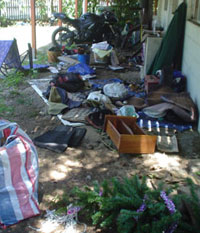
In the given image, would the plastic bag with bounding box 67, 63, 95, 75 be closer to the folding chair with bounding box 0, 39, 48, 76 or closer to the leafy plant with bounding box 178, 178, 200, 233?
the folding chair with bounding box 0, 39, 48, 76

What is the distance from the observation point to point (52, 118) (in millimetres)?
5059

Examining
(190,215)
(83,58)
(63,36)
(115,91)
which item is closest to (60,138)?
(115,91)

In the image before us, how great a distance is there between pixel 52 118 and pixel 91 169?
1653mm

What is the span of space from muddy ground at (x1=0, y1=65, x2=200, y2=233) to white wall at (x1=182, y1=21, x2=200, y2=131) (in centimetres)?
87

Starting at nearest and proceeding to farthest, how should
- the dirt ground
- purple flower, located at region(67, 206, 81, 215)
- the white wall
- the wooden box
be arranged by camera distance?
1. purple flower, located at region(67, 206, 81, 215)
2. the dirt ground
3. the wooden box
4. the white wall

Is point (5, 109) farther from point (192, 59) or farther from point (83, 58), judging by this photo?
point (83, 58)

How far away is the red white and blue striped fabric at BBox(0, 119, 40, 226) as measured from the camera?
8.61 ft

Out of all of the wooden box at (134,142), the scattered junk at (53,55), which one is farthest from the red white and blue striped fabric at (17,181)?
the scattered junk at (53,55)

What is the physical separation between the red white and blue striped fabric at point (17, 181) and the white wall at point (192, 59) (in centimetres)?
304

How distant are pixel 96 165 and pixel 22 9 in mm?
15443

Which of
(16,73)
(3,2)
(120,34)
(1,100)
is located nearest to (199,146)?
(1,100)

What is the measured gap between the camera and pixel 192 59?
18.2 feet

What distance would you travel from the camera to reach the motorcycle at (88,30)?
10.5 metres

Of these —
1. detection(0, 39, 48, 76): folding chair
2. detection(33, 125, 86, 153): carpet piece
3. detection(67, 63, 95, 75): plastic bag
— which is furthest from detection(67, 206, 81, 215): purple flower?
detection(67, 63, 95, 75): plastic bag
